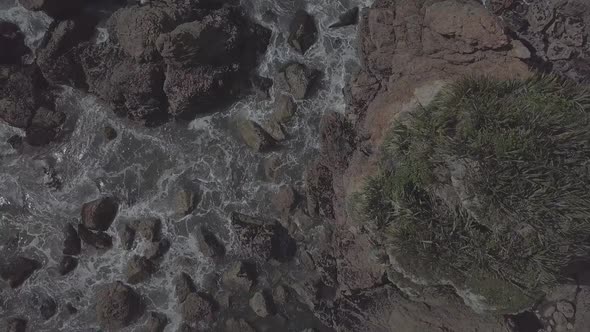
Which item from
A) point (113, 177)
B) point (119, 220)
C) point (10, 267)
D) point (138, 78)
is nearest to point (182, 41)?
point (138, 78)

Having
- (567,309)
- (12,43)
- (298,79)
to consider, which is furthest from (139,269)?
(567,309)

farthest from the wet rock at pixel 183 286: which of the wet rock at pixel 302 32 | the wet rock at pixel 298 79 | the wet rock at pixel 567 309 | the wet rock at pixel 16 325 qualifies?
the wet rock at pixel 567 309

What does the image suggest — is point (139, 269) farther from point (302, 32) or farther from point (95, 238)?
point (302, 32)

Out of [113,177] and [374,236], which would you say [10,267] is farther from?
[374,236]

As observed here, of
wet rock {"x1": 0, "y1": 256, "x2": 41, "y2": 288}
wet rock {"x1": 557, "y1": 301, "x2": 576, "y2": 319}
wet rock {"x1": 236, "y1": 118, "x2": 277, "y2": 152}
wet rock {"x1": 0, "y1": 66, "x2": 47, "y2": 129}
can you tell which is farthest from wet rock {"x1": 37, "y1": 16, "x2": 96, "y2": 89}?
wet rock {"x1": 557, "y1": 301, "x2": 576, "y2": 319}

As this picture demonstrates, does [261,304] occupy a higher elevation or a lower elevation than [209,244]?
lower

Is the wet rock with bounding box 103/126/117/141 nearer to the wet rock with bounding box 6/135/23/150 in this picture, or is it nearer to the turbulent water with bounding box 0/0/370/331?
the turbulent water with bounding box 0/0/370/331
